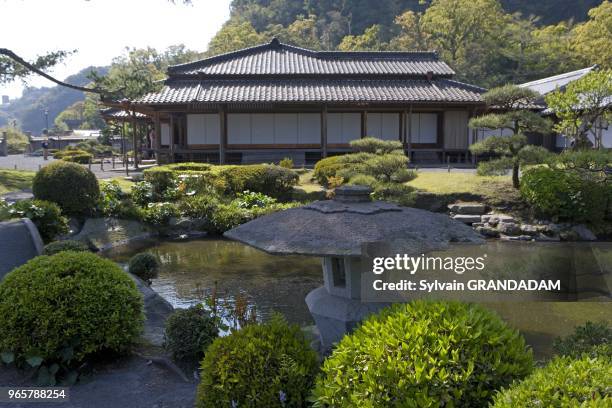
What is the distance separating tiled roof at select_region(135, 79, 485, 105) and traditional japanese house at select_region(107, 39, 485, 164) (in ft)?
0.15

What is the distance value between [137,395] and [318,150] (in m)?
21.4

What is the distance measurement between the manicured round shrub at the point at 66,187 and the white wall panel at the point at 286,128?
13137mm

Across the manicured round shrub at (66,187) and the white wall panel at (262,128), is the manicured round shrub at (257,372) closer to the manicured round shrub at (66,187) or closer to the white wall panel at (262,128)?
the manicured round shrub at (66,187)

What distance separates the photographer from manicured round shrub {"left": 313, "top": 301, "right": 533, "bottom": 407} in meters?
3.08

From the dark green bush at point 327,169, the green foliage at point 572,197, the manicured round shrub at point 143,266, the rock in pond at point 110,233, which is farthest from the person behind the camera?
the dark green bush at point 327,169

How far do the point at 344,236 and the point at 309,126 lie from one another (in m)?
22.4

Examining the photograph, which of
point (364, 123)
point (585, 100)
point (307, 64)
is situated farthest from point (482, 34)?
point (585, 100)

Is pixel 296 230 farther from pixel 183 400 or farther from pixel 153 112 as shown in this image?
pixel 153 112

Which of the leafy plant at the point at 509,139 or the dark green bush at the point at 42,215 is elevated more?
the leafy plant at the point at 509,139

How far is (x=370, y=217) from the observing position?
17.0ft

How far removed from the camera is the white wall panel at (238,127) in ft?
87.1

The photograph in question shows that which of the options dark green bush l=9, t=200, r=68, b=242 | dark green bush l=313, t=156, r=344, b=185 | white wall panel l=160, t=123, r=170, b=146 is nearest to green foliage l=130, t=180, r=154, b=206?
dark green bush l=9, t=200, r=68, b=242

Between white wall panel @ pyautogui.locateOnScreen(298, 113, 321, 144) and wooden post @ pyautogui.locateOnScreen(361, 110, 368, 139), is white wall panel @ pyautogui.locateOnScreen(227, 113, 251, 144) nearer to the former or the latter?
white wall panel @ pyautogui.locateOnScreen(298, 113, 321, 144)

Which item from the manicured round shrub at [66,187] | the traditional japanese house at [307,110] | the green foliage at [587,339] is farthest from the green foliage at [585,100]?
the green foliage at [587,339]
